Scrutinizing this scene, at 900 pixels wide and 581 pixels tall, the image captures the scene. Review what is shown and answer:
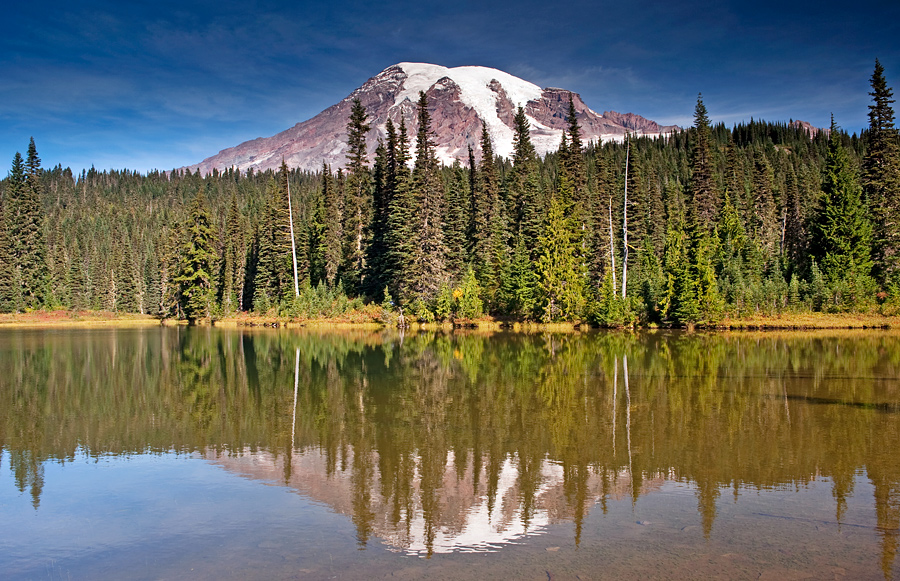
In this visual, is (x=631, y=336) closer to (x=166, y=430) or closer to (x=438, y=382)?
(x=438, y=382)

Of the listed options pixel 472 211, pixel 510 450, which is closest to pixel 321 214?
pixel 472 211

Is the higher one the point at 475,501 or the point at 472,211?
the point at 472,211

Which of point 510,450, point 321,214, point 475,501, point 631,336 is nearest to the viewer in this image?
point 475,501

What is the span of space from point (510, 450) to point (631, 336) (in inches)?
1162

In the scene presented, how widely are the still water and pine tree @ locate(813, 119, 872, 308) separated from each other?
81.2 feet

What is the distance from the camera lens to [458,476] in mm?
9961

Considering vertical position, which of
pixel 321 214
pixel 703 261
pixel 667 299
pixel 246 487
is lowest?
pixel 246 487

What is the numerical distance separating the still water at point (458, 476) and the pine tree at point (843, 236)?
24744 mm

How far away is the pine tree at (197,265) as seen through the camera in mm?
65000

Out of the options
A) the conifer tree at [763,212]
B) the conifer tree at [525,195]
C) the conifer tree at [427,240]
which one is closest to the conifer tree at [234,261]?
the conifer tree at [427,240]

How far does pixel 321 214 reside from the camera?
63781mm

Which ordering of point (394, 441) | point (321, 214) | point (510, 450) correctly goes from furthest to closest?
point (321, 214)
point (394, 441)
point (510, 450)

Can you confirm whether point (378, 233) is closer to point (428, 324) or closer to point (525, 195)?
point (428, 324)

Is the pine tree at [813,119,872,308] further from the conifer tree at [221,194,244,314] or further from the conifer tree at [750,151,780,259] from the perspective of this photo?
the conifer tree at [221,194,244,314]
